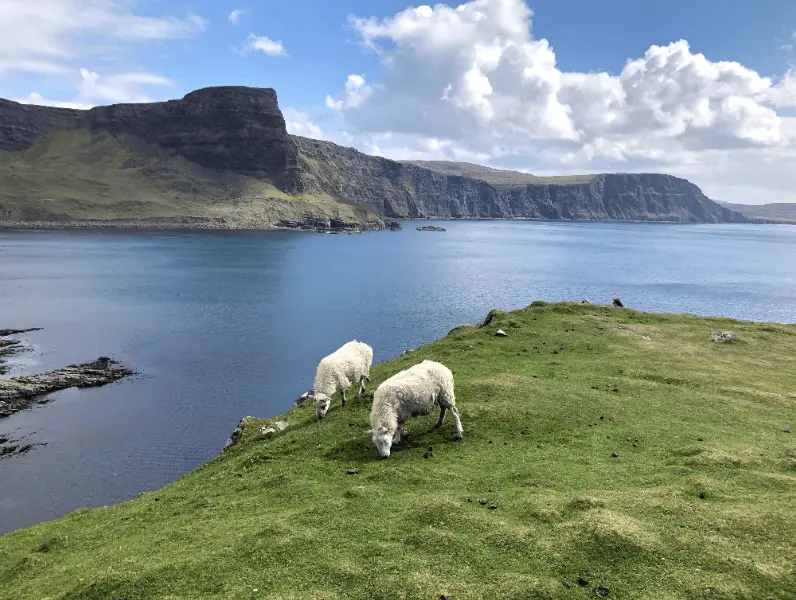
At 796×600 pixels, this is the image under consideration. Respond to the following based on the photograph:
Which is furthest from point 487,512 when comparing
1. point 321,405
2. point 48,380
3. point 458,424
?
point 48,380

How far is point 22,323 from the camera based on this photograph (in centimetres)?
7381

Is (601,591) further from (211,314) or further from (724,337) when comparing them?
(211,314)

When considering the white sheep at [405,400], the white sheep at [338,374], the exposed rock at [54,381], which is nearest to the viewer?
the white sheep at [405,400]

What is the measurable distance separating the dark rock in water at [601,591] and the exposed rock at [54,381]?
48.0 metres

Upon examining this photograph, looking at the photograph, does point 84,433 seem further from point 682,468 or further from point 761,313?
point 761,313

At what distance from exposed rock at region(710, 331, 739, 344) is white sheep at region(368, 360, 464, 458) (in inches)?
1018

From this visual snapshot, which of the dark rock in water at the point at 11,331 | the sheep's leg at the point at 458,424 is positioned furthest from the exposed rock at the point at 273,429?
the dark rock in water at the point at 11,331

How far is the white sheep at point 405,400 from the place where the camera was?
62.5 feet

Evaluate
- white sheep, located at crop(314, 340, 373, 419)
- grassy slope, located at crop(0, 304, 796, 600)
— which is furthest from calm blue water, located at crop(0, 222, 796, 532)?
grassy slope, located at crop(0, 304, 796, 600)

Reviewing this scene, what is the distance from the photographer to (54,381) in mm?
49156

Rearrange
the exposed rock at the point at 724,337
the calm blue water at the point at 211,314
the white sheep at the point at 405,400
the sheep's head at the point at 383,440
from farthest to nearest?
the exposed rock at the point at 724,337, the calm blue water at the point at 211,314, the white sheep at the point at 405,400, the sheep's head at the point at 383,440

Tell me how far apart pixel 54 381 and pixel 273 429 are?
3597 centimetres

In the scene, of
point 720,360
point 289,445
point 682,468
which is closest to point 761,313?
point 720,360

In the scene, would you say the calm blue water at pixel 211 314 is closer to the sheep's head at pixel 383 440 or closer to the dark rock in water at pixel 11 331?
the dark rock in water at pixel 11 331
